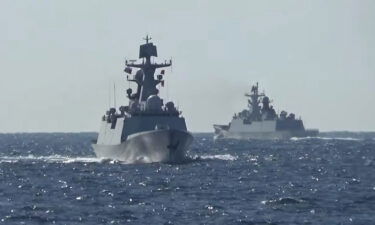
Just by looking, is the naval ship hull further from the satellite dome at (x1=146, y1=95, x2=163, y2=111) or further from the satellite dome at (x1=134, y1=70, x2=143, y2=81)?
the satellite dome at (x1=134, y1=70, x2=143, y2=81)

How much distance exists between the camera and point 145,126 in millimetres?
92188

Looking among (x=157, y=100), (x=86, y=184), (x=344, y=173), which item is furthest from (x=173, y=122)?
(x=86, y=184)

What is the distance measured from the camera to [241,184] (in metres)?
65.8

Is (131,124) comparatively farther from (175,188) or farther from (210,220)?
(210,220)

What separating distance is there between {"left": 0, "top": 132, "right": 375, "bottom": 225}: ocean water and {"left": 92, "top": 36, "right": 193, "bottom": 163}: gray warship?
1795 millimetres

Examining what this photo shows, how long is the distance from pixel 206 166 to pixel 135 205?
3288 centimetres

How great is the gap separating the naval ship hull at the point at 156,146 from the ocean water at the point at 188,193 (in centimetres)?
141

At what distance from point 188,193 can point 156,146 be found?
27.6 meters

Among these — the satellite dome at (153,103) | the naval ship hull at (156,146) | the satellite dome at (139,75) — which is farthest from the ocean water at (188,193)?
the satellite dome at (139,75)

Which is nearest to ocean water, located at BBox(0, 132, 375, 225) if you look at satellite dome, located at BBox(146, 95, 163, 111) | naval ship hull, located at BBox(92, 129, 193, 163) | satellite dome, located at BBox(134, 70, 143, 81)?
naval ship hull, located at BBox(92, 129, 193, 163)

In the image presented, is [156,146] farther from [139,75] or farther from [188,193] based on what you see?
[188,193]

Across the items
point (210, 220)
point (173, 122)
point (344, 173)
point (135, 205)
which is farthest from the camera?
point (173, 122)

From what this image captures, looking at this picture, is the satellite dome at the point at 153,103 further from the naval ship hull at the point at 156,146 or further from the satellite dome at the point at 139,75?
the satellite dome at the point at 139,75

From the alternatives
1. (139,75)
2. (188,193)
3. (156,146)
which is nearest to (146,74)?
(139,75)
